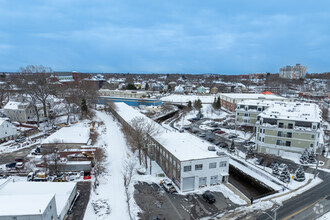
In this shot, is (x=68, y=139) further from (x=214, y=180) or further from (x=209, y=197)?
(x=209, y=197)

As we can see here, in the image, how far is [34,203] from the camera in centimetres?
1492

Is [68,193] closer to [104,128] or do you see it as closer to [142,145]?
[142,145]

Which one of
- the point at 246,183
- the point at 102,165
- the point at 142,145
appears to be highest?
the point at 142,145

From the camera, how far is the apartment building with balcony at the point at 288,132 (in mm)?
31952

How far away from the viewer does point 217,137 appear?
1687 inches

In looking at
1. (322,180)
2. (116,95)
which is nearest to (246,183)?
(322,180)

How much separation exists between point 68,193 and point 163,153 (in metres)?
12.6

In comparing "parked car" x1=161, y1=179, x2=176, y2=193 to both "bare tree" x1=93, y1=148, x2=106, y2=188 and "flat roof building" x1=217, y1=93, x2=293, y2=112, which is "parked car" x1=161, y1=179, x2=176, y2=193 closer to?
"bare tree" x1=93, y1=148, x2=106, y2=188

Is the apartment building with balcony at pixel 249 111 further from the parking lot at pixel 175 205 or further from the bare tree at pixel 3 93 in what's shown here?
the bare tree at pixel 3 93

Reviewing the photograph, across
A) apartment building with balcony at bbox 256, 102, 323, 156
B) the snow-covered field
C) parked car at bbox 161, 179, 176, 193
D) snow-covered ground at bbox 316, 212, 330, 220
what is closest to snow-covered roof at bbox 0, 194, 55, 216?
the snow-covered field

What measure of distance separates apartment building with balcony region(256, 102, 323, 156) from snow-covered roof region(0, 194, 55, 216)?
3189 centimetres

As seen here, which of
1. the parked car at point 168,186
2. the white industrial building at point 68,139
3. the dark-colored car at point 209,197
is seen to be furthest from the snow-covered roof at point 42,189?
the dark-colored car at point 209,197

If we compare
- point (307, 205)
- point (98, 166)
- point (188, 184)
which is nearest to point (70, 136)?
point (98, 166)

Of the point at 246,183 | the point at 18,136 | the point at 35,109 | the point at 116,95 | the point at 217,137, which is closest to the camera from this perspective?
the point at 246,183
